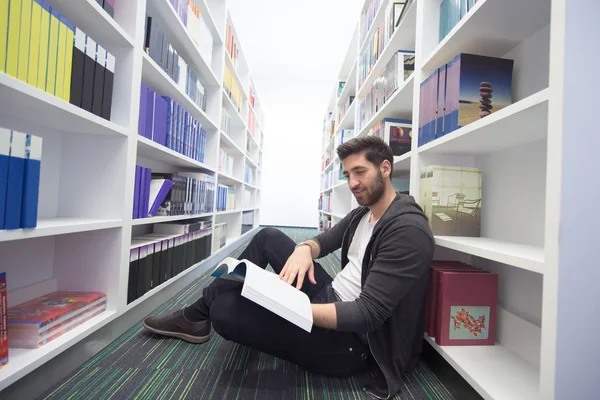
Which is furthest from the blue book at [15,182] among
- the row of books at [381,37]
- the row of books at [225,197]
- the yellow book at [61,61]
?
the row of books at [225,197]

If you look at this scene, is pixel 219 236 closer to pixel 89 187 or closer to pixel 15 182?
pixel 89 187

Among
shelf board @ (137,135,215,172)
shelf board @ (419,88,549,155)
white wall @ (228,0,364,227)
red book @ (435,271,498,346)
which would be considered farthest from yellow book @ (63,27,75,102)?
white wall @ (228,0,364,227)

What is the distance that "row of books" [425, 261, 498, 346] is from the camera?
0.92 m

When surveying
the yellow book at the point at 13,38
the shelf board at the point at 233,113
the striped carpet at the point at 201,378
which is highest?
the shelf board at the point at 233,113

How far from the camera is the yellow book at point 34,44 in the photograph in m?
0.73

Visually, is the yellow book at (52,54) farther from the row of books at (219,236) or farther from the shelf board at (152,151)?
the row of books at (219,236)

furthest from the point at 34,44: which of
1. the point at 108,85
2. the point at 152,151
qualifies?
the point at 152,151

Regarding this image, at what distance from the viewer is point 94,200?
1.09 metres

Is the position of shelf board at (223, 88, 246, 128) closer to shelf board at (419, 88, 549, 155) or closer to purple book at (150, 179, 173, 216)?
purple book at (150, 179, 173, 216)

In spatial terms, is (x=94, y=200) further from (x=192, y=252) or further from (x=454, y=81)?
(x=454, y=81)

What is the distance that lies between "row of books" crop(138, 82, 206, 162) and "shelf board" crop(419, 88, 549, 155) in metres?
1.25

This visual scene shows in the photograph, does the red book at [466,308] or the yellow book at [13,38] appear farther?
the red book at [466,308]

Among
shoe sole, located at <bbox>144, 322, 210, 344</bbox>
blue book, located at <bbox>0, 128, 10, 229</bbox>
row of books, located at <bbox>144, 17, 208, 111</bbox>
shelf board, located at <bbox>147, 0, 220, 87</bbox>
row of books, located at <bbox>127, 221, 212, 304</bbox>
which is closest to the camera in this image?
blue book, located at <bbox>0, 128, 10, 229</bbox>

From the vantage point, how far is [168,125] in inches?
59.7
